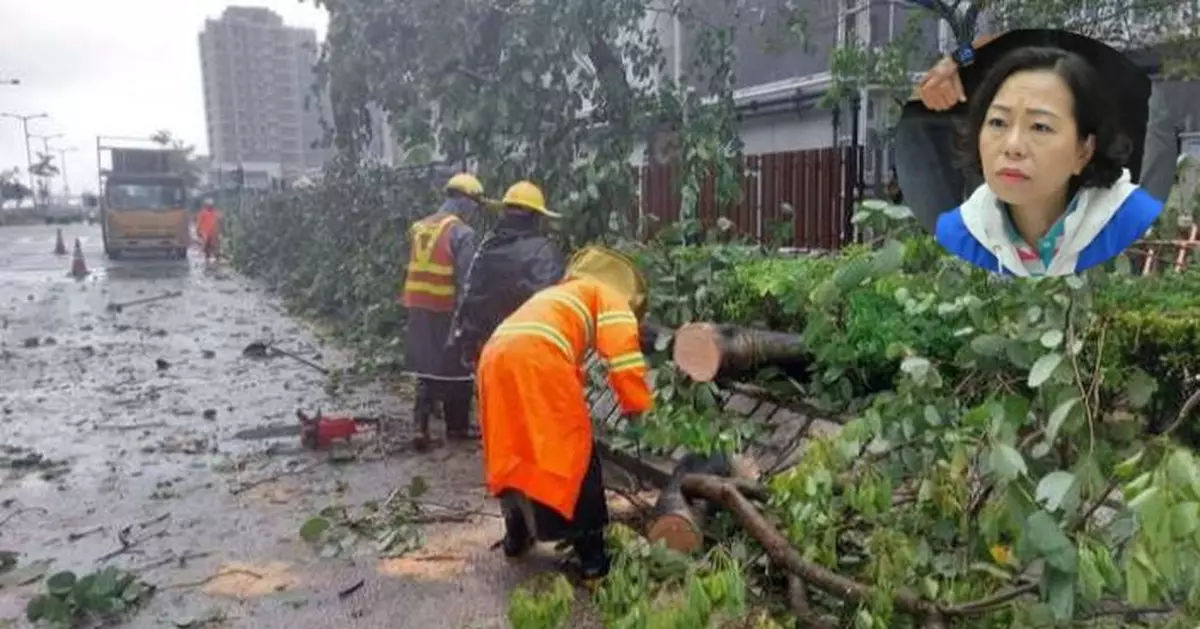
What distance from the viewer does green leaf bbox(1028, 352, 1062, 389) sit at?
196 centimetres

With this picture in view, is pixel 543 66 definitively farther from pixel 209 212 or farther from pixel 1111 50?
pixel 209 212

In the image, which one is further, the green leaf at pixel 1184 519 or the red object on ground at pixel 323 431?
the red object on ground at pixel 323 431

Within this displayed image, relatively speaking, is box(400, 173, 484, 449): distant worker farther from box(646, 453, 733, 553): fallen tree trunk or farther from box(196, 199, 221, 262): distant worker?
box(196, 199, 221, 262): distant worker

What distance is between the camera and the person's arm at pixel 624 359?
3.49m

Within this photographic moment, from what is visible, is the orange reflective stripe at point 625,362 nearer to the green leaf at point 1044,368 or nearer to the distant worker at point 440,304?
the green leaf at point 1044,368

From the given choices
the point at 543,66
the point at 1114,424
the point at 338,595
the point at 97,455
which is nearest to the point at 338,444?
the point at 97,455

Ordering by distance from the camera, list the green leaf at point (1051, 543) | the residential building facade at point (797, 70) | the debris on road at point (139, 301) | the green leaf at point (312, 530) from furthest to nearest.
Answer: the debris on road at point (139, 301)
the residential building facade at point (797, 70)
the green leaf at point (312, 530)
the green leaf at point (1051, 543)

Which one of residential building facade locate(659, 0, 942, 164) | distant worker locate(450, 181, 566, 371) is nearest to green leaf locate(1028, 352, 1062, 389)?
distant worker locate(450, 181, 566, 371)

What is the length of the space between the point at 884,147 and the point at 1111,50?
6741 millimetres

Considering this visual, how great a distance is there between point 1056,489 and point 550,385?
7.01 feet

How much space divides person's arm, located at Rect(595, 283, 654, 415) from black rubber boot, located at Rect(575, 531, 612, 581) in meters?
0.62

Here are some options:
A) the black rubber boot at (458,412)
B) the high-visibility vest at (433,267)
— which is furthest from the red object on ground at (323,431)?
the high-visibility vest at (433,267)

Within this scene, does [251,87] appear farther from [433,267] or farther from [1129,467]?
[1129,467]

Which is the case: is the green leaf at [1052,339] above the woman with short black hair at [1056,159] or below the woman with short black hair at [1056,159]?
below
